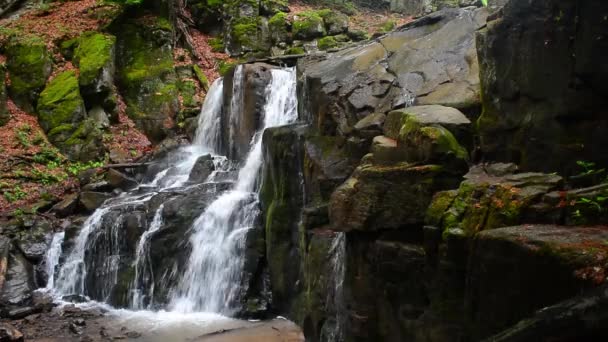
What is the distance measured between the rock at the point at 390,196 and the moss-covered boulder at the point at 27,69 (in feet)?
46.5

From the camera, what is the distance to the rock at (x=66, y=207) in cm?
1299

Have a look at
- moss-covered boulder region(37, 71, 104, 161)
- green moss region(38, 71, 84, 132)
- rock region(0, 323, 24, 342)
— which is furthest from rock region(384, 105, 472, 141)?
green moss region(38, 71, 84, 132)

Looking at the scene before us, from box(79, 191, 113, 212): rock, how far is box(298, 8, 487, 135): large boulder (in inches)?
226

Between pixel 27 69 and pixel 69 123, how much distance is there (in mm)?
2831

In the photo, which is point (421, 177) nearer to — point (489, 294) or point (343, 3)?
point (489, 294)

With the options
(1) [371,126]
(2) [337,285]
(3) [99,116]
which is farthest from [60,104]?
(2) [337,285]

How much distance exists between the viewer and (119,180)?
14.0 m

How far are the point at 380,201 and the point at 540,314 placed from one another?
280 cm

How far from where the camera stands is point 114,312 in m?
10.2

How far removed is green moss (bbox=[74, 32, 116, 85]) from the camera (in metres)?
17.0

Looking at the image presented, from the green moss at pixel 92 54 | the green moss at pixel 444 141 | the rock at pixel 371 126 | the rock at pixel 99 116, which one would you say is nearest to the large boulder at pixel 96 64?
the green moss at pixel 92 54

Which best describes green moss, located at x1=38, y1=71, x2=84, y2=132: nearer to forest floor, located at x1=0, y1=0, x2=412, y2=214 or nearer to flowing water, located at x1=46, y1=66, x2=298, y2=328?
forest floor, located at x1=0, y1=0, x2=412, y2=214

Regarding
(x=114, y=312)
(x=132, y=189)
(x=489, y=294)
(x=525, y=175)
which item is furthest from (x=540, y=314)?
(x=132, y=189)

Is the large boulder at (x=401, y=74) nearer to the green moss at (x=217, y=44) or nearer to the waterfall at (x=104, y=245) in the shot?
the waterfall at (x=104, y=245)
